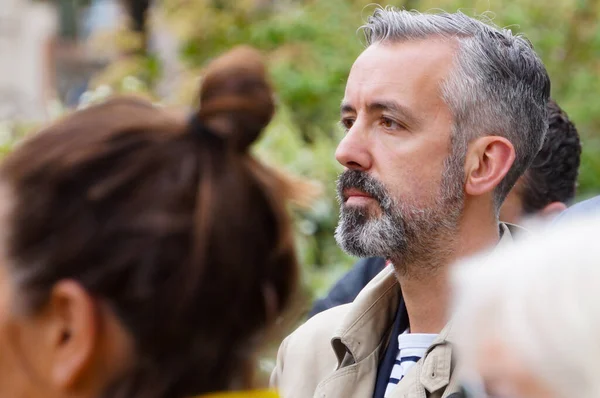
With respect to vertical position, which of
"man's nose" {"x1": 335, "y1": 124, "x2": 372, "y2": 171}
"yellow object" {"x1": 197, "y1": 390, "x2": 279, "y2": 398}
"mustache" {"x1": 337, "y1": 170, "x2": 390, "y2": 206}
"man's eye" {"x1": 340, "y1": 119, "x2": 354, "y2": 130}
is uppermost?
"man's eye" {"x1": 340, "y1": 119, "x2": 354, "y2": 130}

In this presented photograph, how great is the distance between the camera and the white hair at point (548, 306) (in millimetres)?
1227

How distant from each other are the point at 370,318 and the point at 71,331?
1.38m

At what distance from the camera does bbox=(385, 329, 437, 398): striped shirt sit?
2527 millimetres

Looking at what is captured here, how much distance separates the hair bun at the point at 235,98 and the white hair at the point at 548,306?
41 cm

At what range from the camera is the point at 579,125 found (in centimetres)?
752

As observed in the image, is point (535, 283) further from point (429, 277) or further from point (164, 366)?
point (429, 277)

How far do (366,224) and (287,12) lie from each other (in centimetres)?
562

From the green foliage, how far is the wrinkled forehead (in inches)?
138

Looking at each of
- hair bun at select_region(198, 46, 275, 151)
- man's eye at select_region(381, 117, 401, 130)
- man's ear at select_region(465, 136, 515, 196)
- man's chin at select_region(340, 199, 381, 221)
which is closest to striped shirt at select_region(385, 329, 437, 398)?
man's chin at select_region(340, 199, 381, 221)

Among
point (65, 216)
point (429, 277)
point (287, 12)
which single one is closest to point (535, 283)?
point (65, 216)

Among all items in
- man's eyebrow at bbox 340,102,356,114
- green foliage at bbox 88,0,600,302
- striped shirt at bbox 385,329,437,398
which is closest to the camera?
striped shirt at bbox 385,329,437,398

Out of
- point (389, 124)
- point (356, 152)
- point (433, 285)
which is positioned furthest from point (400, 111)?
point (433, 285)

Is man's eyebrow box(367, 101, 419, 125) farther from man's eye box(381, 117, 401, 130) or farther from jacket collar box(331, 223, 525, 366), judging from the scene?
jacket collar box(331, 223, 525, 366)

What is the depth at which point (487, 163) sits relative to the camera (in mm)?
2787
